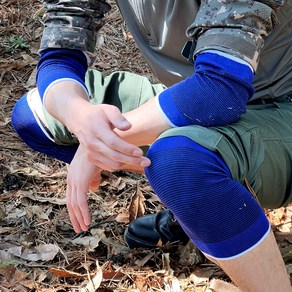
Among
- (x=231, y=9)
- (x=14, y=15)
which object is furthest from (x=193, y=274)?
(x=14, y=15)

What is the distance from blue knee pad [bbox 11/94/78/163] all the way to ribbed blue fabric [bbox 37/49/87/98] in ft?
0.71

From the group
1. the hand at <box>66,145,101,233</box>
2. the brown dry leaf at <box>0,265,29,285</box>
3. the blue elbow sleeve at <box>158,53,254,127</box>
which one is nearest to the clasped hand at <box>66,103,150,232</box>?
the hand at <box>66,145,101,233</box>

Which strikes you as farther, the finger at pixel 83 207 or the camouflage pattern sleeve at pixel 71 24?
the camouflage pattern sleeve at pixel 71 24

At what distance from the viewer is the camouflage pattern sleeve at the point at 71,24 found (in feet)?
6.01

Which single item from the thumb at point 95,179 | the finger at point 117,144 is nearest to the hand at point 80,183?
the thumb at point 95,179

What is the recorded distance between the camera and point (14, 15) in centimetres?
338

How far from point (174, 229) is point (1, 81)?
4.19 feet

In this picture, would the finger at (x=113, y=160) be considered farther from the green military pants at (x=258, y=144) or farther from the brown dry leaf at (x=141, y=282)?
the brown dry leaf at (x=141, y=282)

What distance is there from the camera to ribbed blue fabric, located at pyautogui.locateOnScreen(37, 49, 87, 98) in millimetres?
1773

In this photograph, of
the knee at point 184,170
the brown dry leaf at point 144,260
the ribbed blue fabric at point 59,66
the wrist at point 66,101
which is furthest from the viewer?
the brown dry leaf at point 144,260

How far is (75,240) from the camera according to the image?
6.89 feet

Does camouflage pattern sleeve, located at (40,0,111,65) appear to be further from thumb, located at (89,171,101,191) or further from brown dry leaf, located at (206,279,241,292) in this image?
brown dry leaf, located at (206,279,241,292)

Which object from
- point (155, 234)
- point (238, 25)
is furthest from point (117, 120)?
point (155, 234)

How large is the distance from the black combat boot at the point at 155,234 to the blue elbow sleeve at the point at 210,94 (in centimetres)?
55
